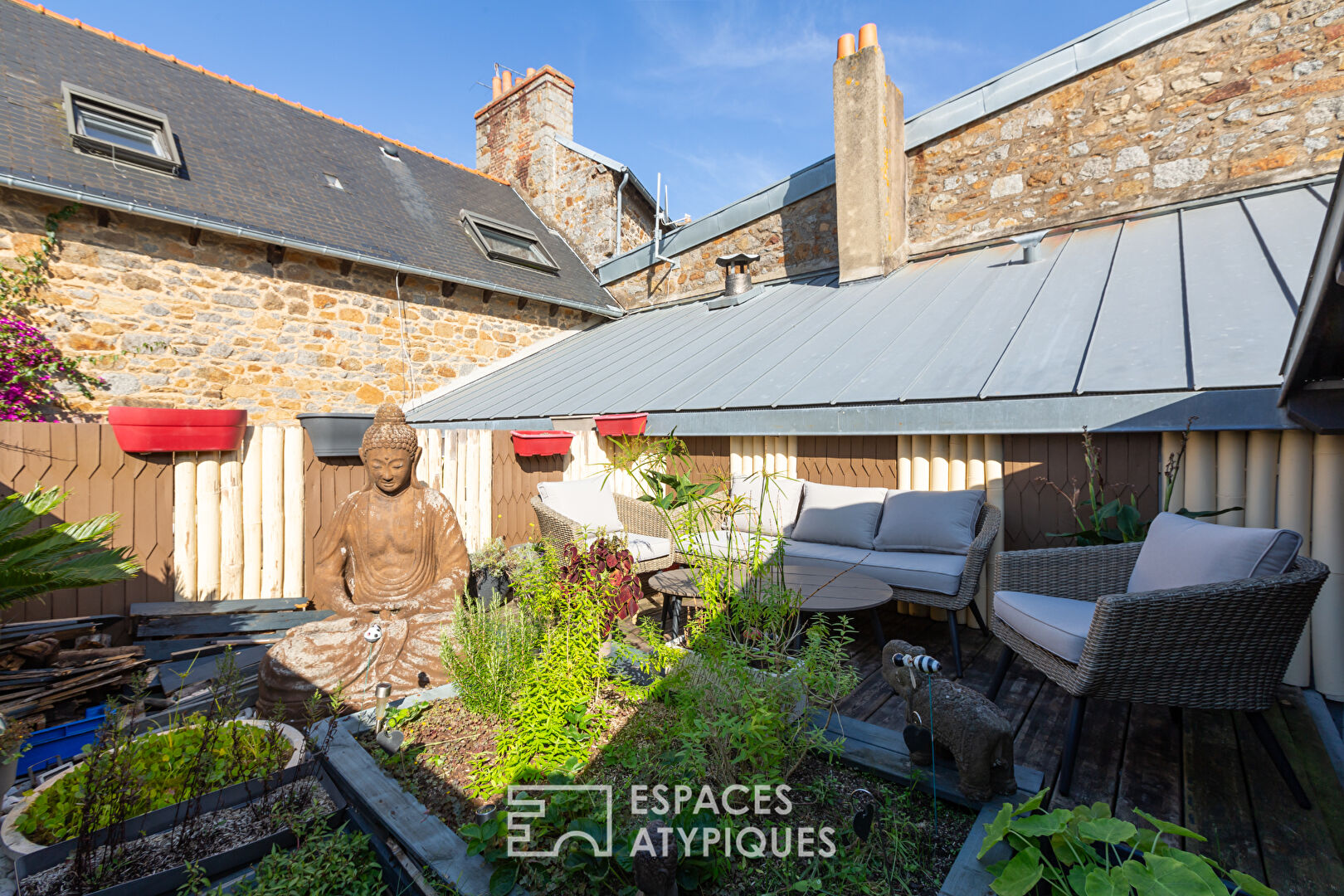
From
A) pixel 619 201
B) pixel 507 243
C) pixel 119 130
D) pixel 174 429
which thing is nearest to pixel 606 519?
pixel 174 429

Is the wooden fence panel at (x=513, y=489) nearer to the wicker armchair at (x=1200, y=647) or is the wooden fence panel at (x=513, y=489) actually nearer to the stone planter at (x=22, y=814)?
the stone planter at (x=22, y=814)

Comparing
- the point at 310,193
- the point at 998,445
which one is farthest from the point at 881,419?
the point at 310,193

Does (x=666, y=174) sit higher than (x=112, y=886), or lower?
higher

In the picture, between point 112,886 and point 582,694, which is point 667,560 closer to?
point 582,694

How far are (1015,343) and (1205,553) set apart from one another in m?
1.96

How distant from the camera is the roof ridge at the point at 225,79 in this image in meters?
6.32

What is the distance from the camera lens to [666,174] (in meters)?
9.55

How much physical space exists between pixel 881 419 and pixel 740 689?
7.75 feet

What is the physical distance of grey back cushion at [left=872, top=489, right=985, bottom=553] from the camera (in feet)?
11.6

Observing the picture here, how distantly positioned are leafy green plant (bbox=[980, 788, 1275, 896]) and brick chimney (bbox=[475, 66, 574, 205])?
1062 centimetres

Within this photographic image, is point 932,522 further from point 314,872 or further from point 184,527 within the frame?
point 184,527

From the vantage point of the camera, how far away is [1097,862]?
1.30 m

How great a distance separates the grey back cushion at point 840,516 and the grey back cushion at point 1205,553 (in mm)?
1603

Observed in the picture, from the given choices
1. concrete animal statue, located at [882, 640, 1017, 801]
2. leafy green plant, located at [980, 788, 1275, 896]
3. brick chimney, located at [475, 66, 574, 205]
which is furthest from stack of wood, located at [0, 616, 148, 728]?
brick chimney, located at [475, 66, 574, 205]
